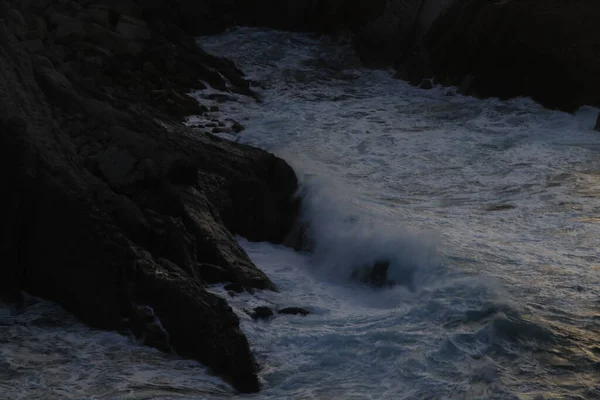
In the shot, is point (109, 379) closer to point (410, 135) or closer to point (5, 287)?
point (5, 287)

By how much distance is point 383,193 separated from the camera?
1126 cm

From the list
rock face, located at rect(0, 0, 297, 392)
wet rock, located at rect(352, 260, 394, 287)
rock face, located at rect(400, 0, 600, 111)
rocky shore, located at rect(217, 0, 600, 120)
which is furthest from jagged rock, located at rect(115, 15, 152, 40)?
wet rock, located at rect(352, 260, 394, 287)

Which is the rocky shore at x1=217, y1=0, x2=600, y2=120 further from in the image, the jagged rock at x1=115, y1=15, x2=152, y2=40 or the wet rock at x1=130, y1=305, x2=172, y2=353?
the wet rock at x1=130, y1=305, x2=172, y2=353

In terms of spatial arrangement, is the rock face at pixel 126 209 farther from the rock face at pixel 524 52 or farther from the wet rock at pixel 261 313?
the rock face at pixel 524 52

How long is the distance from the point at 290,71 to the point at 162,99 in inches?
165

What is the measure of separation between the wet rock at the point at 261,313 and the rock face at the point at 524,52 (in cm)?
845

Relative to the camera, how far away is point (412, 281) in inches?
338

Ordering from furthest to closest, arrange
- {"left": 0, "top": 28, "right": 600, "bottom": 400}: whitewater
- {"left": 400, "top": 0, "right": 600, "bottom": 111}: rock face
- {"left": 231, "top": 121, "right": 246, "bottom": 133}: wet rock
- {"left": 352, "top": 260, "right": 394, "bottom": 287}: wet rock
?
{"left": 400, "top": 0, "right": 600, "bottom": 111}: rock face < {"left": 231, "top": 121, "right": 246, "bottom": 133}: wet rock < {"left": 352, "top": 260, "right": 394, "bottom": 287}: wet rock < {"left": 0, "top": 28, "right": 600, "bottom": 400}: whitewater

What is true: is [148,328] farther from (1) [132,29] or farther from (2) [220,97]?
(1) [132,29]

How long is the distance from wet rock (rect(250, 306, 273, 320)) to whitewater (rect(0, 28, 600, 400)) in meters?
0.08

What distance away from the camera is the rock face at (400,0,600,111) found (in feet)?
49.4

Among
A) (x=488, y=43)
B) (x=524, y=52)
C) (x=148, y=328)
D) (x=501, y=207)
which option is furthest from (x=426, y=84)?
(x=148, y=328)

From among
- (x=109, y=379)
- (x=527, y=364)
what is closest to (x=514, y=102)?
(x=527, y=364)

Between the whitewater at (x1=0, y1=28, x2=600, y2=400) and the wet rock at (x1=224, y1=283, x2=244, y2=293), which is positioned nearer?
the whitewater at (x1=0, y1=28, x2=600, y2=400)
